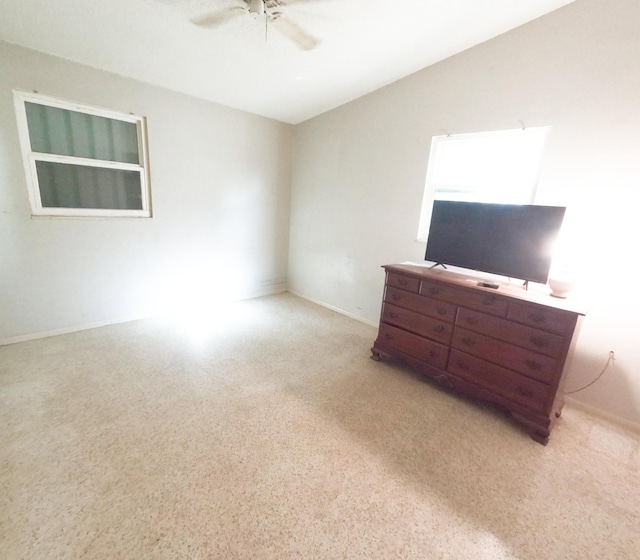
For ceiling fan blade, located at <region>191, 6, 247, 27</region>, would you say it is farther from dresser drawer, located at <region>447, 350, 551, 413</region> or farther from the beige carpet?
dresser drawer, located at <region>447, 350, 551, 413</region>

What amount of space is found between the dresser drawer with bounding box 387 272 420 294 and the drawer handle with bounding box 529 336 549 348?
2.70 ft

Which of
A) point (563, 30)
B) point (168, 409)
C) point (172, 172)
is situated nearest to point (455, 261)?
point (563, 30)

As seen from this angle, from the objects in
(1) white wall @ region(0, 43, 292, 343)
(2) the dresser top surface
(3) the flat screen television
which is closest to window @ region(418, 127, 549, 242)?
(3) the flat screen television

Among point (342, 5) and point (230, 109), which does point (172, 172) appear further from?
point (342, 5)

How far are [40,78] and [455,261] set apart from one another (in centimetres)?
377

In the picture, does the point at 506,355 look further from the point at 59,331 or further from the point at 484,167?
the point at 59,331

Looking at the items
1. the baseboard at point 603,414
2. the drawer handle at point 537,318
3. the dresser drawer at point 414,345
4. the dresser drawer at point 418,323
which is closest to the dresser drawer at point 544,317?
the drawer handle at point 537,318

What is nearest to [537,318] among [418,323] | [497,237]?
[497,237]

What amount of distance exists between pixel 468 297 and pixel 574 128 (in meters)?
1.42

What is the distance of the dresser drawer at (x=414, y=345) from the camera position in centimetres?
229

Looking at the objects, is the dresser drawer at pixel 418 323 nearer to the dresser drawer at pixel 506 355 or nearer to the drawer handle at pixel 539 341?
the dresser drawer at pixel 506 355

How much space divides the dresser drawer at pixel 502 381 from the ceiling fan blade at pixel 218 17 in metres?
2.80

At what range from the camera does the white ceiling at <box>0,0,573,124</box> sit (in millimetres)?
1950

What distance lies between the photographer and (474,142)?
2.62m
